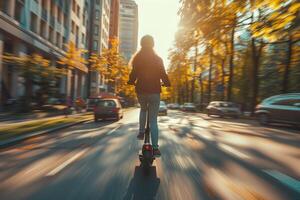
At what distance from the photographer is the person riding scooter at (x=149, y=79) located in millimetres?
Answer: 5617

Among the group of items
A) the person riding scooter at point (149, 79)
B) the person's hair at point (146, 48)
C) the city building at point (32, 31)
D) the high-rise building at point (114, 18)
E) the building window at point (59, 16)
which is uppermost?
the high-rise building at point (114, 18)

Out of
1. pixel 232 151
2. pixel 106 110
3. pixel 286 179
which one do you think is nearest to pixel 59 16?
pixel 106 110

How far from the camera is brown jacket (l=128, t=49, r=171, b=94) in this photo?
18.5ft

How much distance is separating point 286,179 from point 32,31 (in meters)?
27.6

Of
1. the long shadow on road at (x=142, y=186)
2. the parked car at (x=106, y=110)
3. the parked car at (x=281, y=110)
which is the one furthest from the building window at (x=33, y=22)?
the long shadow on road at (x=142, y=186)

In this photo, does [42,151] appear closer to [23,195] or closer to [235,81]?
[23,195]

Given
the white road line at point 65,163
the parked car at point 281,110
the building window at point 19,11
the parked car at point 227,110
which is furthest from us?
the parked car at point 227,110

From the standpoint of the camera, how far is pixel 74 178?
186 inches

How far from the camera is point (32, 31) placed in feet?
95.2

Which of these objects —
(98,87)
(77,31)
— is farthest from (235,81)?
(98,87)

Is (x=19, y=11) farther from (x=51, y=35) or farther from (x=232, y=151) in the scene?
(x=232, y=151)

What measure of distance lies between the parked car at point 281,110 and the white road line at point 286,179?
11082mm

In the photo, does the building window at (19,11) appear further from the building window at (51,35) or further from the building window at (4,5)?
the building window at (51,35)

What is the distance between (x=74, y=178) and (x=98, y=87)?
63.2 meters
